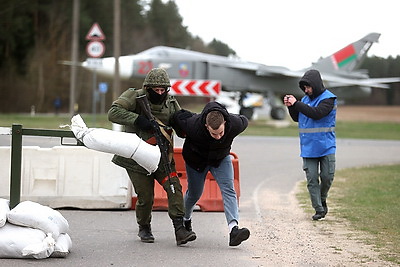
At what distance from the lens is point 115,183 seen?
11445mm

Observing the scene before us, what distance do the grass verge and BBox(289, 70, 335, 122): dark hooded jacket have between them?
4.75 feet

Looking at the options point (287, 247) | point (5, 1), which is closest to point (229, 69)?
point (5, 1)

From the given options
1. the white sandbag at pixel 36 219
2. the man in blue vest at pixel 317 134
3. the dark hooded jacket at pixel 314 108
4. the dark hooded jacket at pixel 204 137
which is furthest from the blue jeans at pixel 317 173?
the white sandbag at pixel 36 219

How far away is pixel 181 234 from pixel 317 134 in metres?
2.88

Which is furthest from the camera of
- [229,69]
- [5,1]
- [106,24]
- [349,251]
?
[106,24]

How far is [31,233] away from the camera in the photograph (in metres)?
7.79

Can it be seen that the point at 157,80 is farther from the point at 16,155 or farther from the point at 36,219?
the point at 36,219

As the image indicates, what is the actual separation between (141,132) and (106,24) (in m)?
62.9

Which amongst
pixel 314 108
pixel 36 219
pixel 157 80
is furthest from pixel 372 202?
pixel 36 219

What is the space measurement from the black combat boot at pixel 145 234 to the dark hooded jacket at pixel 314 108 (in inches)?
106

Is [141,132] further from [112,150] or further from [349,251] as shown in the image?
[349,251]

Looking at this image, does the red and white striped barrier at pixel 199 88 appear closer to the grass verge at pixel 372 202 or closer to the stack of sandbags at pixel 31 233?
the grass verge at pixel 372 202

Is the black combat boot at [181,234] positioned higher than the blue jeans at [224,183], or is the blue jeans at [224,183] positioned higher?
the blue jeans at [224,183]

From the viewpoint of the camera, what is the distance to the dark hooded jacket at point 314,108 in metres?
10.5
